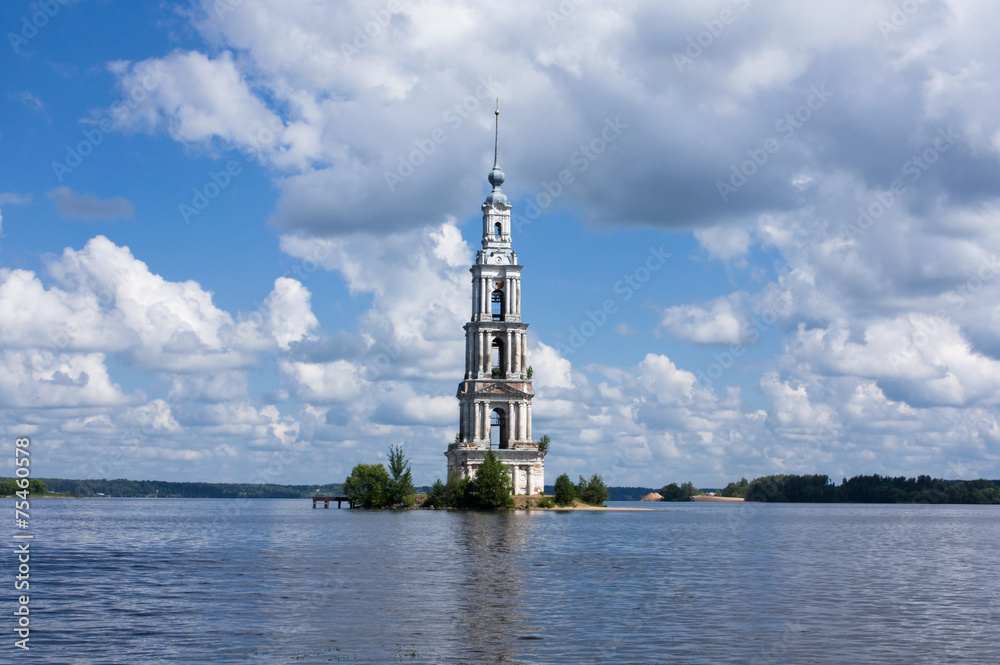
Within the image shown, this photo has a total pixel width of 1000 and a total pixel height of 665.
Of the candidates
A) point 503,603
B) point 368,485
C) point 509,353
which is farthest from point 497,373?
point 503,603

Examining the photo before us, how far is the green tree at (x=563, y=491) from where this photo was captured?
142 m

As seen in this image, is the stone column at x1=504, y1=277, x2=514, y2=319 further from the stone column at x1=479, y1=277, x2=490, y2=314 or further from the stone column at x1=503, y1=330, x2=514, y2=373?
the stone column at x1=503, y1=330, x2=514, y2=373

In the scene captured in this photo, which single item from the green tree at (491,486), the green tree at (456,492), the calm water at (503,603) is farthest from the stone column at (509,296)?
the calm water at (503,603)

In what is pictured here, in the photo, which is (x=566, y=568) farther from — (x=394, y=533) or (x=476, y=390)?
(x=476, y=390)

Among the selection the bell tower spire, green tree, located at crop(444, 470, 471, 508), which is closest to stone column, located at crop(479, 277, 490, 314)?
the bell tower spire

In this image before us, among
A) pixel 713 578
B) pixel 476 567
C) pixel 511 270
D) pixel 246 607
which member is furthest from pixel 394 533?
pixel 511 270

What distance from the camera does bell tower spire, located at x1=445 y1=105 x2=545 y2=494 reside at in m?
141

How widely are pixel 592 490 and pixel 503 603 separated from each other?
11622 cm

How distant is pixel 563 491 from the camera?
465 ft

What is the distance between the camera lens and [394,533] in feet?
278

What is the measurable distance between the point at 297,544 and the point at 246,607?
3622 cm

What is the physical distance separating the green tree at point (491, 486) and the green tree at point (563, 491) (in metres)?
9.76

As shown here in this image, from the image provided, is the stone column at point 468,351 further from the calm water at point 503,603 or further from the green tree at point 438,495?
the calm water at point 503,603

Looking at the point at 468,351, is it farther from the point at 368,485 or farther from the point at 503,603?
the point at 503,603
